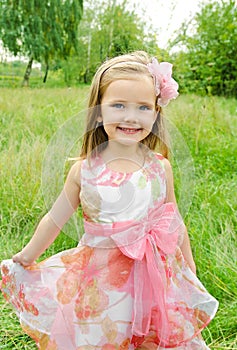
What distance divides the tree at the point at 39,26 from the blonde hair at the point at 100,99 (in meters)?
9.51

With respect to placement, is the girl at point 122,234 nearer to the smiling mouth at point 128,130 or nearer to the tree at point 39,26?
the smiling mouth at point 128,130

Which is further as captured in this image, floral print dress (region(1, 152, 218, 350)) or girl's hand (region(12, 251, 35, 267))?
girl's hand (region(12, 251, 35, 267))

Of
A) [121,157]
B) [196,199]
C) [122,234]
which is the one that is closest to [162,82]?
[121,157]

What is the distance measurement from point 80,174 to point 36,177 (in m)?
1.19

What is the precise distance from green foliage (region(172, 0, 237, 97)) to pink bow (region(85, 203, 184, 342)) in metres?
7.36

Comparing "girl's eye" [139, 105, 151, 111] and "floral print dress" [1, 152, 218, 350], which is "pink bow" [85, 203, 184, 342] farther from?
"girl's eye" [139, 105, 151, 111]

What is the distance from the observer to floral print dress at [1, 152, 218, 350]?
1102mm

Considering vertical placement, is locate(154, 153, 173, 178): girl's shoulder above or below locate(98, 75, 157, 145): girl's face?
below

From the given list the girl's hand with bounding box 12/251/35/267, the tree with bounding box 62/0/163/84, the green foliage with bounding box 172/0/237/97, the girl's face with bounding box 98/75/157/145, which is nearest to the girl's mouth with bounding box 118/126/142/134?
the girl's face with bounding box 98/75/157/145

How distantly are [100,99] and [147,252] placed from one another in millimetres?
353

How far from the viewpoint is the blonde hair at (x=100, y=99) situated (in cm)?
109

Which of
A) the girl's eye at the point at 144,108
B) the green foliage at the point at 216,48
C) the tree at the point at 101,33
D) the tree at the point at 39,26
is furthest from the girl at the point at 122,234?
the tree at the point at 39,26

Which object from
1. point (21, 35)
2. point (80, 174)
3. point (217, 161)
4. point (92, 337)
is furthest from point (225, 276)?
point (21, 35)

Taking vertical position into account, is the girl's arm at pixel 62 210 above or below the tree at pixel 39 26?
above
